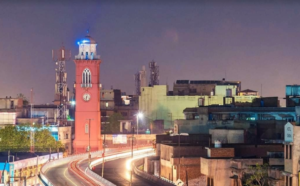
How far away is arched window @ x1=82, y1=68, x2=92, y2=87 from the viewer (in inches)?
4545

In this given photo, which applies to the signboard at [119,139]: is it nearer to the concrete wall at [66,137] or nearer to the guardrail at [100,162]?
the concrete wall at [66,137]

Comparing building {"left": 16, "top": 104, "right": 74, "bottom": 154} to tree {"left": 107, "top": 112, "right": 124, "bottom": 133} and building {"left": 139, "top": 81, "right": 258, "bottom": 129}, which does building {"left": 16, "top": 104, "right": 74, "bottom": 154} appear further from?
building {"left": 139, "top": 81, "right": 258, "bottom": 129}

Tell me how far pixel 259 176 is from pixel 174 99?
9238cm

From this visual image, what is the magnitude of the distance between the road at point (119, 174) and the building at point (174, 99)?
44.0m

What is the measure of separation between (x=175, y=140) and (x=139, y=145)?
4134cm

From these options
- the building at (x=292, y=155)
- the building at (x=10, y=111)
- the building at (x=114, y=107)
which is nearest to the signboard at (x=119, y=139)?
the building at (x=10, y=111)

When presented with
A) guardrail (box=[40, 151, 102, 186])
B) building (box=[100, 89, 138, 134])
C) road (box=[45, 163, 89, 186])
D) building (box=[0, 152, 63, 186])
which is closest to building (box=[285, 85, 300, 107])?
guardrail (box=[40, 151, 102, 186])

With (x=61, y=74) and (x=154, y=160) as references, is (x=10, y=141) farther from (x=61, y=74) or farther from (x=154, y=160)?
(x=154, y=160)

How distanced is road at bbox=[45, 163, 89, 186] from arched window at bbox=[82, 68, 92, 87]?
25.0m

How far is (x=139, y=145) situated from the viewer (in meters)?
124

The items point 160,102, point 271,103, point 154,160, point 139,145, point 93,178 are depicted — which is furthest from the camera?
point 160,102

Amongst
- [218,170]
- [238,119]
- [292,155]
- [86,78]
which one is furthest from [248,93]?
[292,155]

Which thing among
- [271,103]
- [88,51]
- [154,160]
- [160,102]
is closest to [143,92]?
[160,102]

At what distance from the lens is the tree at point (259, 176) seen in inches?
2164
